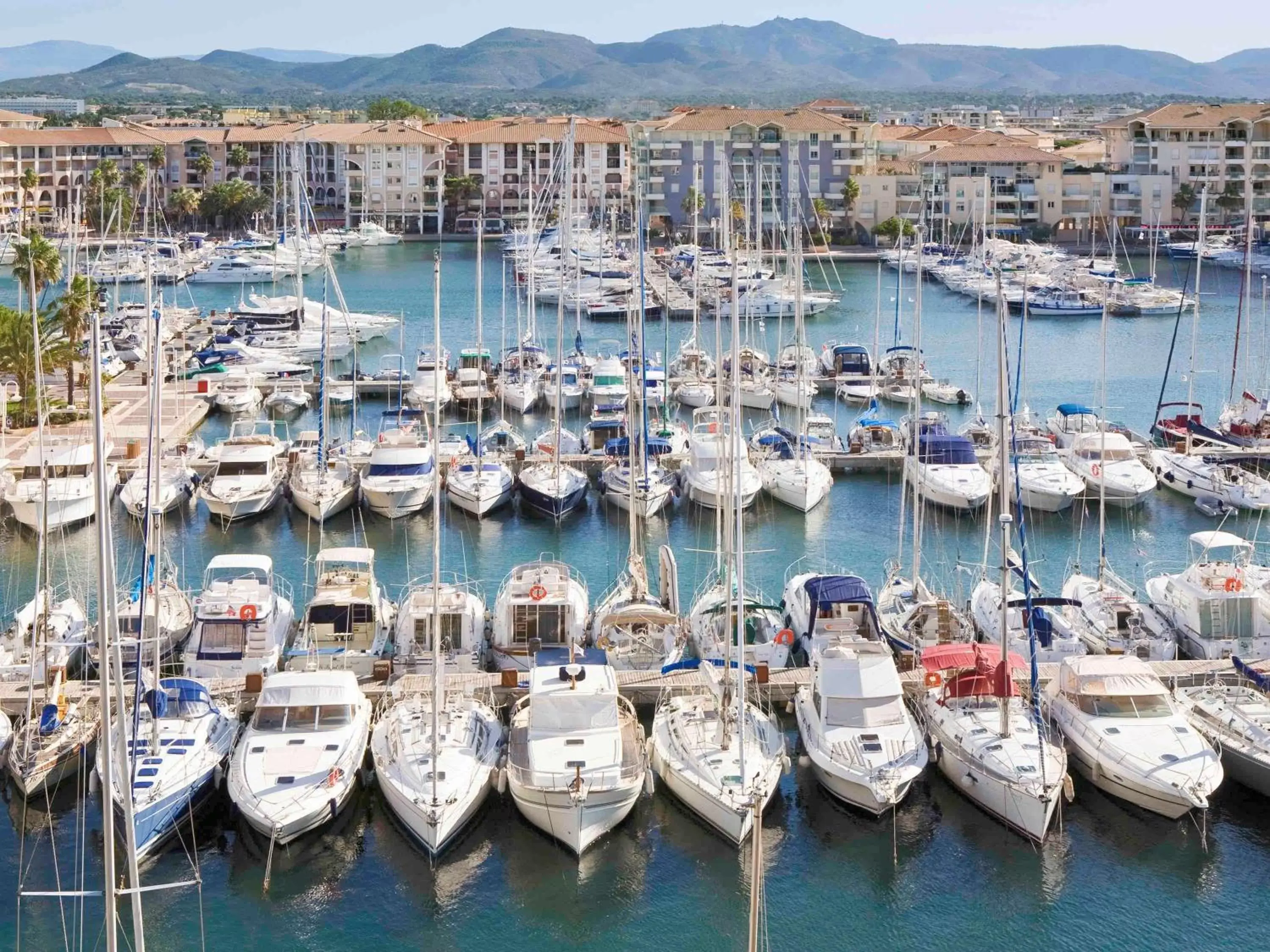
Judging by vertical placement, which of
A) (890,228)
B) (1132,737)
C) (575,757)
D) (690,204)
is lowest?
(575,757)

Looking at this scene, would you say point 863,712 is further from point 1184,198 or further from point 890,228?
point 1184,198

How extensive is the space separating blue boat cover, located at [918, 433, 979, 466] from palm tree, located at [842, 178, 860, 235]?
72962 millimetres

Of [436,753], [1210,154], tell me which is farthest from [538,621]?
[1210,154]

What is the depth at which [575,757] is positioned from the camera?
73.3 feet

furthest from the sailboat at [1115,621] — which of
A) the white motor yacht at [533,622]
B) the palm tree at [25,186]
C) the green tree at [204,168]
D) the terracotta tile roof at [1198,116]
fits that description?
the green tree at [204,168]

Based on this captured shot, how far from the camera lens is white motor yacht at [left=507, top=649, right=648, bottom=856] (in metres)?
21.7

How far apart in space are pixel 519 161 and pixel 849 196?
90.9 ft

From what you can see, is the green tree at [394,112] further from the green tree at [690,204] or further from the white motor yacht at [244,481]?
the white motor yacht at [244,481]

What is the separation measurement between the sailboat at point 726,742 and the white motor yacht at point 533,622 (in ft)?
9.85

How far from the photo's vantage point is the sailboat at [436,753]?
21.5m

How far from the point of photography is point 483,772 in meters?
22.5

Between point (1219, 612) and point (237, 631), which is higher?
point (1219, 612)

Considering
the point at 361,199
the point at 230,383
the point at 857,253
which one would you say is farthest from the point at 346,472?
the point at 361,199

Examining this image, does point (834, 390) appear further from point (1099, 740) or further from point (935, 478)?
point (1099, 740)
